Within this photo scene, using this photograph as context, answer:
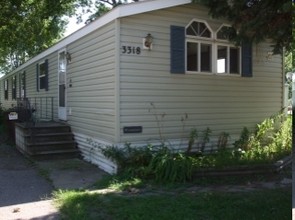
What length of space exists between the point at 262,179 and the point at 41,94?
32.1ft

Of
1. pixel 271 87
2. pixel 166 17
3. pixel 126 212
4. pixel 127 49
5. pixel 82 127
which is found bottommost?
pixel 126 212

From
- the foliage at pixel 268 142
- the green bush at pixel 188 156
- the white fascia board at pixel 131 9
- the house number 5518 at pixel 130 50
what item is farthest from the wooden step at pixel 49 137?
the foliage at pixel 268 142

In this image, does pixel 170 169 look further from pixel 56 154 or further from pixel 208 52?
pixel 56 154

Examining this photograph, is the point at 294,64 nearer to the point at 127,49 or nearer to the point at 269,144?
the point at 127,49

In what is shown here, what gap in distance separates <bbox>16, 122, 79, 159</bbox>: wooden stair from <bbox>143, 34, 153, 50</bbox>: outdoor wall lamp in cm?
343

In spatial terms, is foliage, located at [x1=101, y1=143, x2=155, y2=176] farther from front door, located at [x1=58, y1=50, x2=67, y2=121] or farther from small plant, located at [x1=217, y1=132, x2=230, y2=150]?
front door, located at [x1=58, y1=50, x2=67, y2=121]

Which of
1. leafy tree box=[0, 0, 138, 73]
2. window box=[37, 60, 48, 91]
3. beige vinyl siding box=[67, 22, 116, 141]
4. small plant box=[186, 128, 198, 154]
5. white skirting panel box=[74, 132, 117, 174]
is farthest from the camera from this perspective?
leafy tree box=[0, 0, 138, 73]

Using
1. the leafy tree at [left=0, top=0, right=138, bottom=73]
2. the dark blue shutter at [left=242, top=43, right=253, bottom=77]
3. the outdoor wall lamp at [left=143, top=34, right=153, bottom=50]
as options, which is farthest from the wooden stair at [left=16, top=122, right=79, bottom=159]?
the leafy tree at [left=0, top=0, right=138, bottom=73]

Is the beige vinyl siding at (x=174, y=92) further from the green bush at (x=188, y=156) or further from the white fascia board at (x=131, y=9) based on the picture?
the green bush at (x=188, y=156)

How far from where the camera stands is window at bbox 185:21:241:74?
9383 mm

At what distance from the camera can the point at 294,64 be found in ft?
15.8

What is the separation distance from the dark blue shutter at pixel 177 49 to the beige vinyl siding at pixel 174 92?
0.31 feet

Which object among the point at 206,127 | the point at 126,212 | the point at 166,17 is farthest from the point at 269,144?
the point at 126,212

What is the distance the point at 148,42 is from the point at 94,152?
2765mm
